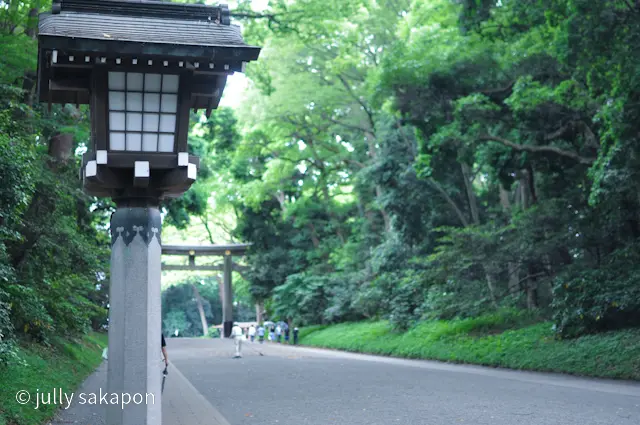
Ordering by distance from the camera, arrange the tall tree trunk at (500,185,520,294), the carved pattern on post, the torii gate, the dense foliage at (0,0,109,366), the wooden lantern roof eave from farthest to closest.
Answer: the torii gate < the tall tree trunk at (500,185,520,294) < the dense foliage at (0,0,109,366) < the carved pattern on post < the wooden lantern roof eave

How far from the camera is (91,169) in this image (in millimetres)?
6938

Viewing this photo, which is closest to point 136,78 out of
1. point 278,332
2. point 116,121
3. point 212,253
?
point 116,121

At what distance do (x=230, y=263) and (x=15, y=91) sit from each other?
3449 cm

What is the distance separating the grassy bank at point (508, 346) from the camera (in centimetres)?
1370

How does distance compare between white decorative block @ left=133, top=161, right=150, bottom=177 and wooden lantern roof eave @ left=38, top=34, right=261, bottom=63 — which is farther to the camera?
white decorative block @ left=133, top=161, right=150, bottom=177

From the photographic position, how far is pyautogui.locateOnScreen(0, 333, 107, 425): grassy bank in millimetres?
7547

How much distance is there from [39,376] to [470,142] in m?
12.3

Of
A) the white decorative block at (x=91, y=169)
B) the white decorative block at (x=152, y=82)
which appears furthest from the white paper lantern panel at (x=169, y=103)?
the white decorative block at (x=91, y=169)

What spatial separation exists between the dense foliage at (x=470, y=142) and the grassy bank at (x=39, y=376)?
1049 centimetres

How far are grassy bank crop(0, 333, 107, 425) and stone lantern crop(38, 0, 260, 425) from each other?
5.12 feet

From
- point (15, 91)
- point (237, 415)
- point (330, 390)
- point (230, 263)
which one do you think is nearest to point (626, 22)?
point (330, 390)

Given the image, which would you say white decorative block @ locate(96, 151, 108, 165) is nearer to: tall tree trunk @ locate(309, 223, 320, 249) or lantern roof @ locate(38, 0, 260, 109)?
lantern roof @ locate(38, 0, 260, 109)

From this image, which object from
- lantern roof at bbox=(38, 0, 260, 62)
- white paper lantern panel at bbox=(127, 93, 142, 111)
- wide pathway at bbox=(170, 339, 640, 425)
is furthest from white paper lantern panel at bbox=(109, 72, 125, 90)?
wide pathway at bbox=(170, 339, 640, 425)

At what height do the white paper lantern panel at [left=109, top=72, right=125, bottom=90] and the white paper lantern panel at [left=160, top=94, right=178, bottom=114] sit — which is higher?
the white paper lantern panel at [left=109, top=72, right=125, bottom=90]
